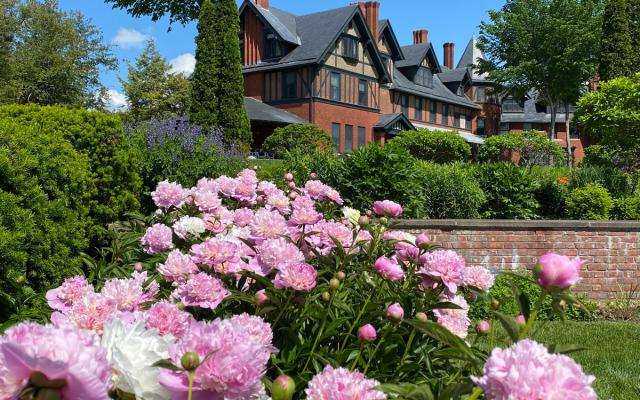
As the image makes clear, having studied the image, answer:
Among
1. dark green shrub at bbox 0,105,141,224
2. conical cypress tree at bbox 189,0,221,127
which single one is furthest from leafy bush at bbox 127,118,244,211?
conical cypress tree at bbox 189,0,221,127

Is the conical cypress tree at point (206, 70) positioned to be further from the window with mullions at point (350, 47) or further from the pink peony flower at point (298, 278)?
the pink peony flower at point (298, 278)

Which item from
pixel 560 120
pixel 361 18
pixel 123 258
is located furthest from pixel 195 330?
pixel 560 120

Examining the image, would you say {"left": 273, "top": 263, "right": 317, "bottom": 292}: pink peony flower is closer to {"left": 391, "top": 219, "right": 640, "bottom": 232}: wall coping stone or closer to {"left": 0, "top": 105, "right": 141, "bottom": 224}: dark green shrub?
{"left": 0, "top": 105, "right": 141, "bottom": 224}: dark green shrub

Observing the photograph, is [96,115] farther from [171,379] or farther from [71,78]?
[71,78]

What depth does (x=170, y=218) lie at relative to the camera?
10.3ft

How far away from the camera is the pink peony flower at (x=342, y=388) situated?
896mm

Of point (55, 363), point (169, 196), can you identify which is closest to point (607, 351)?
point (169, 196)

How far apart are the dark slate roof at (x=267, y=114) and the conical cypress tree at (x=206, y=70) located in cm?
627

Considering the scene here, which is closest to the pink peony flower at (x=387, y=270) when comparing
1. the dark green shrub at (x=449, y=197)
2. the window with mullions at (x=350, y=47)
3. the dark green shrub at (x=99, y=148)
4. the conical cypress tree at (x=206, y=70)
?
the dark green shrub at (x=99, y=148)

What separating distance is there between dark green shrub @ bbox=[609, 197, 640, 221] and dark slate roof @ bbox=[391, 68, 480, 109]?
26040 millimetres

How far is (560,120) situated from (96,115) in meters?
42.7

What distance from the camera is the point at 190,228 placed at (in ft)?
7.75

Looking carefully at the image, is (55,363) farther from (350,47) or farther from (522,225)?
(350,47)

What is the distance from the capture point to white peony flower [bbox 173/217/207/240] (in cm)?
236
